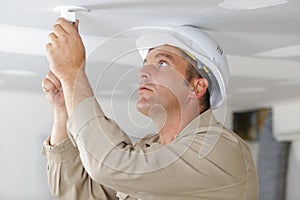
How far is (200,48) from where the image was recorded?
207 cm

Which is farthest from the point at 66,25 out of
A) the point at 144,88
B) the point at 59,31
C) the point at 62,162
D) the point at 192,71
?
the point at 62,162

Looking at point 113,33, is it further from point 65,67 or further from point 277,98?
point 277,98

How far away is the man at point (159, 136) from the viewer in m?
1.75

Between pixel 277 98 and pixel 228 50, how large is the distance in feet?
5.88

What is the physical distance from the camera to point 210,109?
204 centimetres

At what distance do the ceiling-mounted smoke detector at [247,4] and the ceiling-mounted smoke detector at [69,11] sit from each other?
40cm

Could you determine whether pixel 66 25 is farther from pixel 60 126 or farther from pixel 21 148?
pixel 21 148

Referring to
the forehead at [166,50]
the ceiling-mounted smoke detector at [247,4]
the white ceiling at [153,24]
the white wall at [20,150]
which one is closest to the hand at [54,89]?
the white ceiling at [153,24]

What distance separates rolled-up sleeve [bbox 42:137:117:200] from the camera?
217cm

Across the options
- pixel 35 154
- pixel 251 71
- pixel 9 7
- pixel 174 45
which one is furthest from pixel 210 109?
pixel 35 154

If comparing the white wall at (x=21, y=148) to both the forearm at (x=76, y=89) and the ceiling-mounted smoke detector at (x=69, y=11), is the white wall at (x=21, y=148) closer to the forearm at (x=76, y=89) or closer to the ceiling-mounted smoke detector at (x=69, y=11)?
the ceiling-mounted smoke detector at (x=69, y=11)

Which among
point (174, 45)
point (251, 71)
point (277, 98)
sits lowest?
point (174, 45)

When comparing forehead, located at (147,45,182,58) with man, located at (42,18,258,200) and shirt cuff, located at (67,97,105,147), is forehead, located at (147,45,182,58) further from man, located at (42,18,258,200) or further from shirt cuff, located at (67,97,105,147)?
shirt cuff, located at (67,97,105,147)

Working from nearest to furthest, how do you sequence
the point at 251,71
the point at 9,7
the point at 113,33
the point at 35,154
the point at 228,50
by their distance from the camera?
the point at 9,7
the point at 113,33
the point at 228,50
the point at 251,71
the point at 35,154
